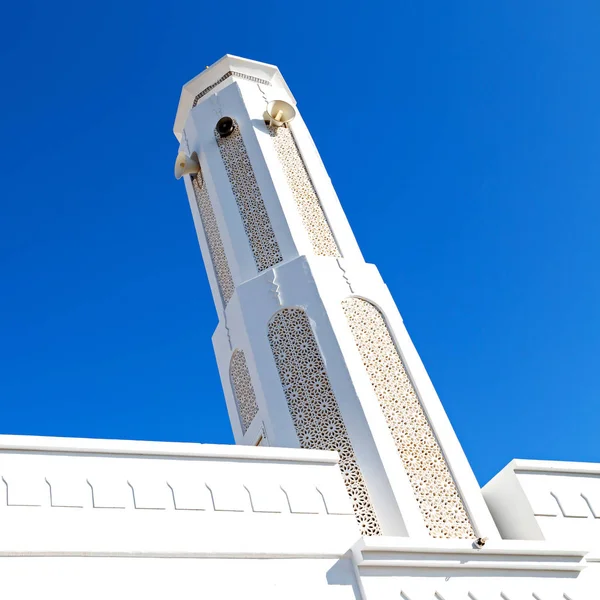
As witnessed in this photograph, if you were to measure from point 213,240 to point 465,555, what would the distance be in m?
2.32

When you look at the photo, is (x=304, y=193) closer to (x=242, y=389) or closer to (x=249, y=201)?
(x=249, y=201)

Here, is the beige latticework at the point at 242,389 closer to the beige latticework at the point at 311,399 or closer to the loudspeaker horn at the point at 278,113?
the beige latticework at the point at 311,399

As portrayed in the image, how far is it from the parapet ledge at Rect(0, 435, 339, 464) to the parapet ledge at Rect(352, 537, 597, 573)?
437 mm

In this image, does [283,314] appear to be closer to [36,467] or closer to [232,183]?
[232,183]

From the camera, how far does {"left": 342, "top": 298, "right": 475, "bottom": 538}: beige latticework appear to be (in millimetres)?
3227

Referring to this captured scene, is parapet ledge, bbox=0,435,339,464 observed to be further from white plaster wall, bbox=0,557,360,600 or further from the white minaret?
white plaster wall, bbox=0,557,360,600

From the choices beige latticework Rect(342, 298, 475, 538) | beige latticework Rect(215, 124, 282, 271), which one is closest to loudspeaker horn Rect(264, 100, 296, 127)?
beige latticework Rect(215, 124, 282, 271)

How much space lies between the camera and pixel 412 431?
3482mm

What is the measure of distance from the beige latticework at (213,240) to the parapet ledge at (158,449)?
132cm

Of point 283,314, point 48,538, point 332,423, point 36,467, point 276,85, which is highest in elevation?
point 276,85

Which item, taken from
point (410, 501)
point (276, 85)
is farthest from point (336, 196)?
point (410, 501)

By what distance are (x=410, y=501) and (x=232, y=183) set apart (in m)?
2.06

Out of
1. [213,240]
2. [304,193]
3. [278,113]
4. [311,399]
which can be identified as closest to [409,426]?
[311,399]

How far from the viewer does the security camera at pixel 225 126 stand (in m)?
4.70
